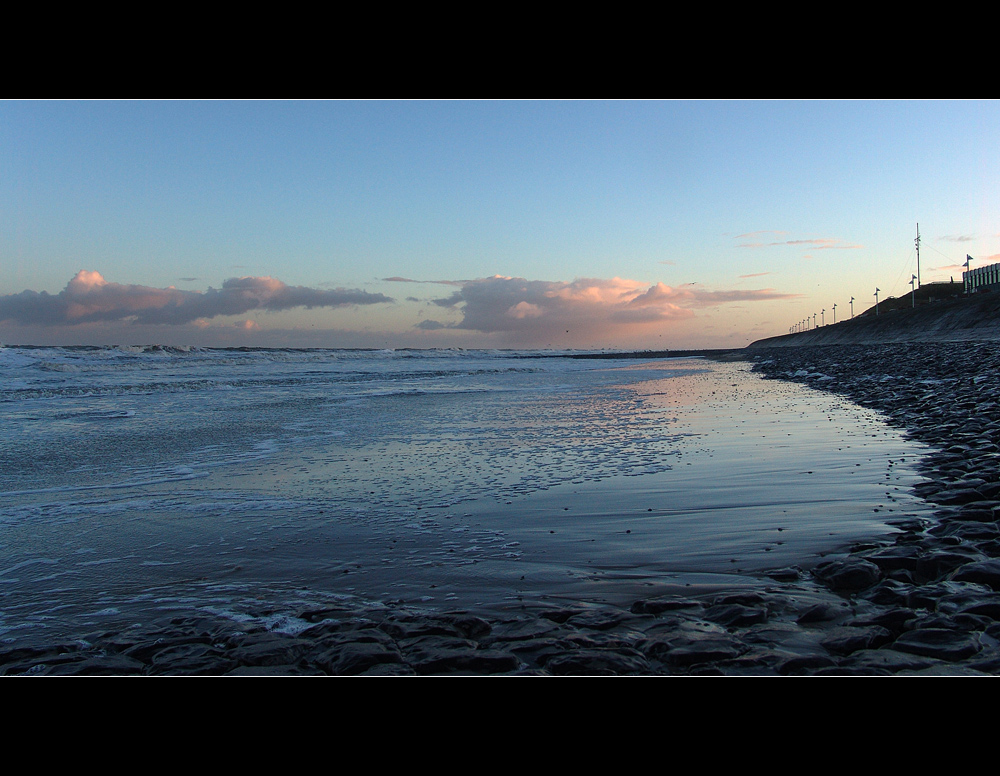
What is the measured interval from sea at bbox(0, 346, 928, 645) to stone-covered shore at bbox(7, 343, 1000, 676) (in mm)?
199

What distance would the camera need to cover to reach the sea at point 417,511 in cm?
344

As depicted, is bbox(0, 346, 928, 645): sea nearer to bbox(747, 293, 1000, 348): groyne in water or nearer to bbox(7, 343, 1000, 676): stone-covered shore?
bbox(7, 343, 1000, 676): stone-covered shore

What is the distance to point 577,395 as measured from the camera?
1839 centimetres

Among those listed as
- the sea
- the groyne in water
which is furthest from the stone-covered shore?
the groyne in water

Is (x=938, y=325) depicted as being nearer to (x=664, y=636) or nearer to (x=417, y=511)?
(x=417, y=511)

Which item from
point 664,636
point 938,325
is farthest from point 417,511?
point 938,325

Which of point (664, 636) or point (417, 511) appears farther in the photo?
point (417, 511)

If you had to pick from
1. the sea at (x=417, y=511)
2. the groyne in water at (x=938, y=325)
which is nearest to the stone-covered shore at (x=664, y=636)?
the sea at (x=417, y=511)

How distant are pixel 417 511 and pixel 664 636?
2.93 metres

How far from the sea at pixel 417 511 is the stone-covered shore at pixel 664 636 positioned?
0.65ft

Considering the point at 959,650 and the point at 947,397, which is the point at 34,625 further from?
the point at 947,397

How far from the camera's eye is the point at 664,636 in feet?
8.70
